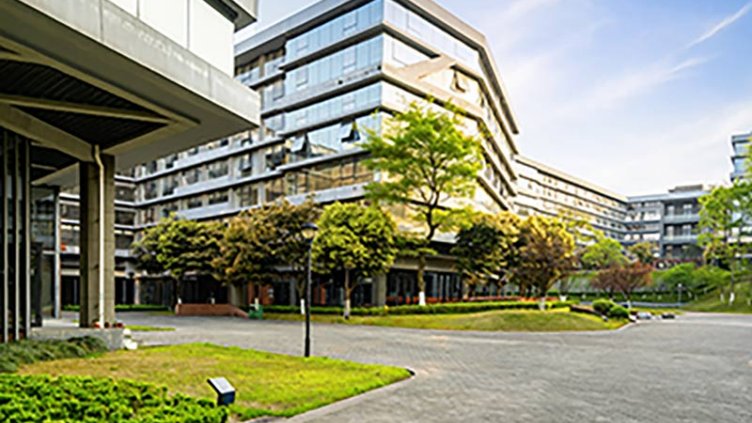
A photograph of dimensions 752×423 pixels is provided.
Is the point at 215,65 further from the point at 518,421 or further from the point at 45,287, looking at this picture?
the point at 45,287

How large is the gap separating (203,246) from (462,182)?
2023 centimetres

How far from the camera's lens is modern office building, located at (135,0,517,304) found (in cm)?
4150

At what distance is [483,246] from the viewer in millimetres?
40094

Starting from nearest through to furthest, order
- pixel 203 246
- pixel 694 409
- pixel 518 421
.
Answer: pixel 518 421
pixel 694 409
pixel 203 246

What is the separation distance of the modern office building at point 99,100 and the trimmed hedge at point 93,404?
18.2 feet

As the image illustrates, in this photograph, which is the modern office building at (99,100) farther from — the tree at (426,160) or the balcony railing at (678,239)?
the balcony railing at (678,239)

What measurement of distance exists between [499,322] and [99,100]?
831 inches

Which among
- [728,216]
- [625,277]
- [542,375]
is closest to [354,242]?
[542,375]

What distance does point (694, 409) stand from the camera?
32.9ft

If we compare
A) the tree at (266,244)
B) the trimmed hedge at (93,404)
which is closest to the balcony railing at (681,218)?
the tree at (266,244)

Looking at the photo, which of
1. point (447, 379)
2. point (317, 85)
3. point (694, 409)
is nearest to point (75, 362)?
point (447, 379)

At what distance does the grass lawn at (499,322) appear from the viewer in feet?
94.0

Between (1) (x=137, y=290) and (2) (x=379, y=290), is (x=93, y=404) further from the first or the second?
(1) (x=137, y=290)

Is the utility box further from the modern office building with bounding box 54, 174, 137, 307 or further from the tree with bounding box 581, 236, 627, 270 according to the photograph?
the tree with bounding box 581, 236, 627, 270
